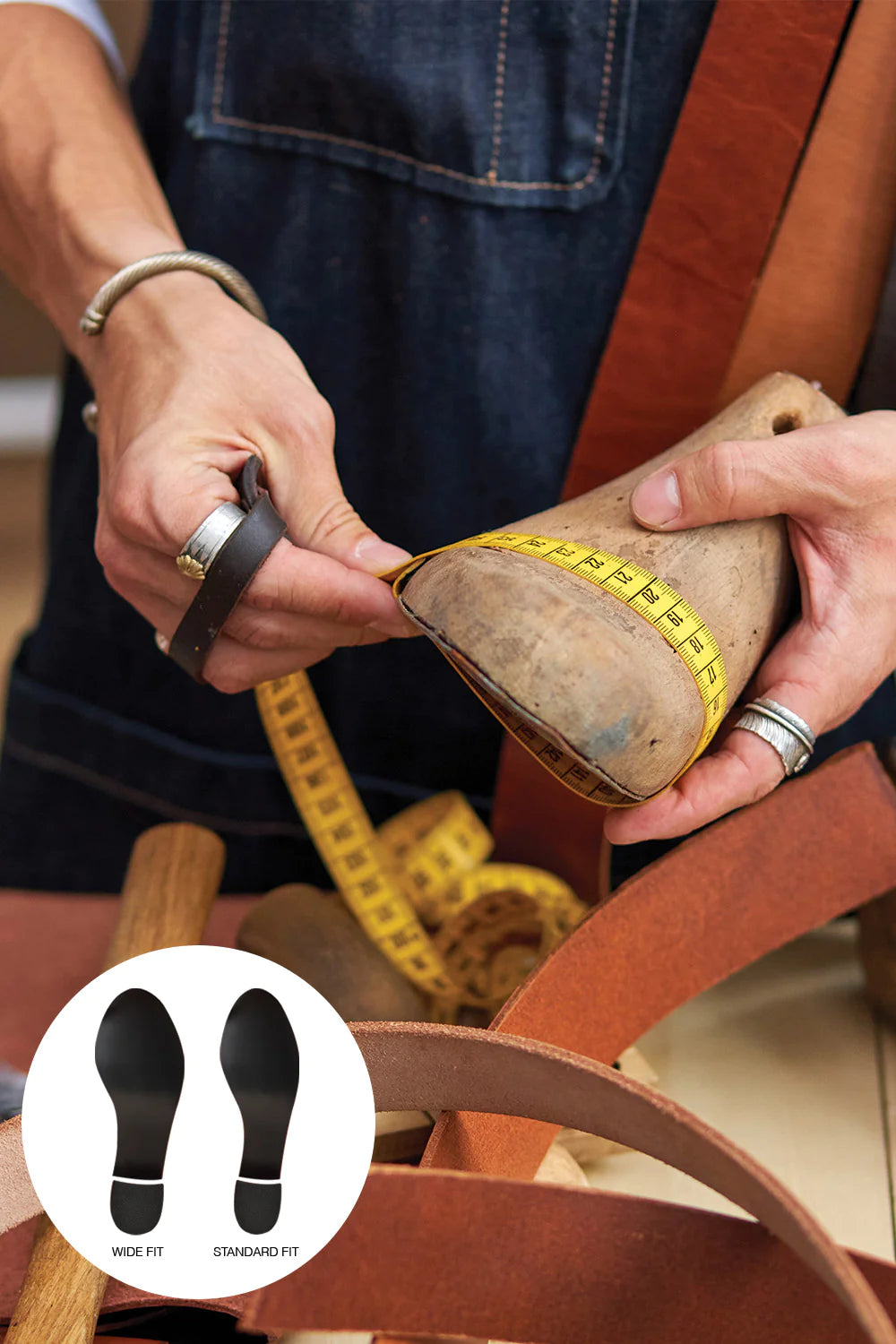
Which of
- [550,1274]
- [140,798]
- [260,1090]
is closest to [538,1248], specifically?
[550,1274]

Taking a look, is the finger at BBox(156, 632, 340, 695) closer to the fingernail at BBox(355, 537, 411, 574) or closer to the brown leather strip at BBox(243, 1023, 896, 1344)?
the fingernail at BBox(355, 537, 411, 574)

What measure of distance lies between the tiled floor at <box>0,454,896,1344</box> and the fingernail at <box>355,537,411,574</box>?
369mm

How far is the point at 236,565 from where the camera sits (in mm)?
567

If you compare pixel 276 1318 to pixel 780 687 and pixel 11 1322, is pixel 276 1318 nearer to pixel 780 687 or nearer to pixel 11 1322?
pixel 11 1322

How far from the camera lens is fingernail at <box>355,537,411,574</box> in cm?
59

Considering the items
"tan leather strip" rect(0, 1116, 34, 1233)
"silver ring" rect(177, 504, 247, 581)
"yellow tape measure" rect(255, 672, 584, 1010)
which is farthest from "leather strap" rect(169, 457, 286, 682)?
"tan leather strip" rect(0, 1116, 34, 1233)

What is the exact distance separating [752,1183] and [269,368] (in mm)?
486

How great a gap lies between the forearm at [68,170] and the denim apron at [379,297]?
0.07m

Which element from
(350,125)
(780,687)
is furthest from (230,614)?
(350,125)

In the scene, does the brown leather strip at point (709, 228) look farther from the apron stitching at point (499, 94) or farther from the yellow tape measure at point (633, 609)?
the yellow tape measure at point (633, 609)

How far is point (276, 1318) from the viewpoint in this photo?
1.25 feet

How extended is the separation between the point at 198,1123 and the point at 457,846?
16.1 inches

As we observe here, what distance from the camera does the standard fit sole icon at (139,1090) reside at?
42cm

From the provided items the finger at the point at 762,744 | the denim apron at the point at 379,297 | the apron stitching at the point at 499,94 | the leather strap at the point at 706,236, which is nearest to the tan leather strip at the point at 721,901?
the finger at the point at 762,744
